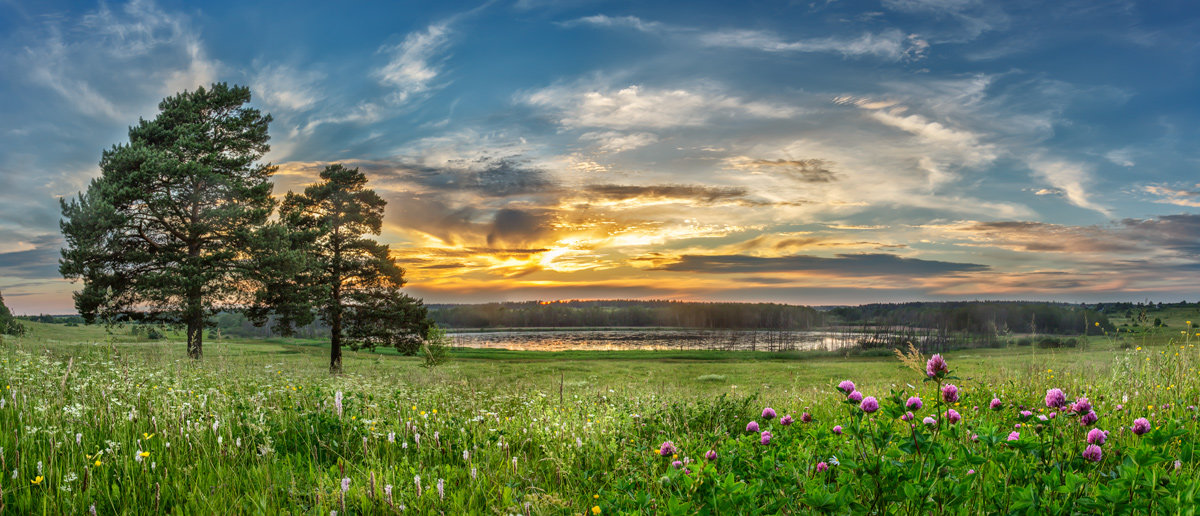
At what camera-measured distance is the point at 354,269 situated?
30344 mm

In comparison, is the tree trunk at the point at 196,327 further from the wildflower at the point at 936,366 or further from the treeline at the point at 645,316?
the treeline at the point at 645,316

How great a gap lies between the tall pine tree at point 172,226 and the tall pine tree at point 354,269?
3.76 metres

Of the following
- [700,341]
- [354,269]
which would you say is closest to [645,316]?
[700,341]

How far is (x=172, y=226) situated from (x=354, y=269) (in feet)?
27.0

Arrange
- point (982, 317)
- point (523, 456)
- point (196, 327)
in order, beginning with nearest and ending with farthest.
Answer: point (523, 456) → point (196, 327) → point (982, 317)

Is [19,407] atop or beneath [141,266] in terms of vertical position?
beneath

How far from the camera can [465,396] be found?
284 inches

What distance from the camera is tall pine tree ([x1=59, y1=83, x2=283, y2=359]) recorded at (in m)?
23.1

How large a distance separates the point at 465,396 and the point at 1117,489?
6437 mm

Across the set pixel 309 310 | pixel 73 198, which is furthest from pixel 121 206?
pixel 309 310

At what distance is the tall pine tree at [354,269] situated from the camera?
29859 millimetres

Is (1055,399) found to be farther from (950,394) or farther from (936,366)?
(936,366)

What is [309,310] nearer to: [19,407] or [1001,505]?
[19,407]

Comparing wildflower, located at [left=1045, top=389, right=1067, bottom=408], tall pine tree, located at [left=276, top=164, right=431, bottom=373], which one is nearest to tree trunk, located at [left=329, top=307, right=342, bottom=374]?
tall pine tree, located at [left=276, top=164, right=431, bottom=373]
